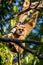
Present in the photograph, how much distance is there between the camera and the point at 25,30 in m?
3.41

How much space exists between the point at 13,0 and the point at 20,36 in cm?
106

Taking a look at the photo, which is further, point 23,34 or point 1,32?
point 1,32

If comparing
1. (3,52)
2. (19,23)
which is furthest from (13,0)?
(3,52)

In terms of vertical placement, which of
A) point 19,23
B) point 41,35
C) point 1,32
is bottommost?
point 41,35

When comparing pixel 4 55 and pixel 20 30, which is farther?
pixel 20 30

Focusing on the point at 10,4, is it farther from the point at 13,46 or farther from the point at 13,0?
the point at 13,46

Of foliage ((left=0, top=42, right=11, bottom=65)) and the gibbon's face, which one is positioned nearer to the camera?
foliage ((left=0, top=42, right=11, bottom=65))

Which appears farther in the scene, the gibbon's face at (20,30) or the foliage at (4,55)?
the gibbon's face at (20,30)

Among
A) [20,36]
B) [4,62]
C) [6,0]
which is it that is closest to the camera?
[4,62]

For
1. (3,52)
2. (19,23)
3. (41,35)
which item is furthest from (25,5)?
(41,35)

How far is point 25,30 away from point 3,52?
722mm

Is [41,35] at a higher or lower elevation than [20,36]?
lower

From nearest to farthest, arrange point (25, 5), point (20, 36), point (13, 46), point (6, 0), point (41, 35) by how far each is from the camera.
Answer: point (13, 46)
point (20, 36)
point (25, 5)
point (6, 0)
point (41, 35)

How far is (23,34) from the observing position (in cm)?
337
